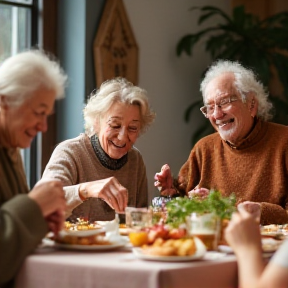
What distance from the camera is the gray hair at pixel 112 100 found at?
3.41 meters

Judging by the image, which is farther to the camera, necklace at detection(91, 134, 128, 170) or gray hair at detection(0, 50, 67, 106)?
necklace at detection(91, 134, 128, 170)

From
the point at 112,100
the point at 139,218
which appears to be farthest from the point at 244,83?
the point at 139,218

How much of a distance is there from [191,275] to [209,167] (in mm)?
1787

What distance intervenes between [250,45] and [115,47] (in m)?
1.06

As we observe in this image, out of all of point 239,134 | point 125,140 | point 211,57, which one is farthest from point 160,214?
point 211,57

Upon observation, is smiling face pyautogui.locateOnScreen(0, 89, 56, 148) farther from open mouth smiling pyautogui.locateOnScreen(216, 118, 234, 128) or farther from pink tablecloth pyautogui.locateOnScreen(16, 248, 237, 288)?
open mouth smiling pyautogui.locateOnScreen(216, 118, 234, 128)

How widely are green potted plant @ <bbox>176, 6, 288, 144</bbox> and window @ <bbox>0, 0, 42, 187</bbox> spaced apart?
1.10 m

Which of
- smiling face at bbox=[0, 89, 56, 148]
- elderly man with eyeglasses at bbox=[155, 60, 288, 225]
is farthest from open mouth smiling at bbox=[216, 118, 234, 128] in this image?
smiling face at bbox=[0, 89, 56, 148]

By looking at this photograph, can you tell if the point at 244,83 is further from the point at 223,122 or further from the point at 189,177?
the point at 189,177

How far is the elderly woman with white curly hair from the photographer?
3.35m

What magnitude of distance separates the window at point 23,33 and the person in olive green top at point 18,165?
7.24ft

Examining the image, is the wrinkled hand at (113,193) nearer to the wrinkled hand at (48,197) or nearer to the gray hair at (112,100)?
the gray hair at (112,100)

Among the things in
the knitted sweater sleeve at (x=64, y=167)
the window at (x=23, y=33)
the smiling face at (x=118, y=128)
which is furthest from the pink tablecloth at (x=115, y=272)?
the window at (x=23, y=33)

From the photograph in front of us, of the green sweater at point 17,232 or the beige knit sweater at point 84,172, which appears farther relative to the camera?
the beige knit sweater at point 84,172
